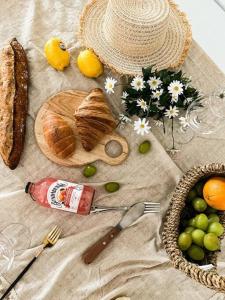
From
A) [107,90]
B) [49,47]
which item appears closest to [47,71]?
[49,47]

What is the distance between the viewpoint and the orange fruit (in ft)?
3.96

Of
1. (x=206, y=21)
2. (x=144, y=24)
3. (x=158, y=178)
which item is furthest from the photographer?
(x=206, y=21)

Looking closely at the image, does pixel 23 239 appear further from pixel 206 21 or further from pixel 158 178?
pixel 206 21

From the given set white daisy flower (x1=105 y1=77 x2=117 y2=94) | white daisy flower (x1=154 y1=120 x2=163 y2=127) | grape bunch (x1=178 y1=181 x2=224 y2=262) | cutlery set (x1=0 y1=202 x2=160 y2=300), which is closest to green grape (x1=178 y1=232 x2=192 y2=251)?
grape bunch (x1=178 y1=181 x2=224 y2=262)

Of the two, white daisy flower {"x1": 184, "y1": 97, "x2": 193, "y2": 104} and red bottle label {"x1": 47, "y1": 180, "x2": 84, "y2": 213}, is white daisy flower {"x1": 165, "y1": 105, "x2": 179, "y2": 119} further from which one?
red bottle label {"x1": 47, "y1": 180, "x2": 84, "y2": 213}

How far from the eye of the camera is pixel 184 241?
4.01 ft

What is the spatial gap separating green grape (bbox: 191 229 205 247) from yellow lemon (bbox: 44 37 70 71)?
60 cm

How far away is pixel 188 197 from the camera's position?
129 centimetres

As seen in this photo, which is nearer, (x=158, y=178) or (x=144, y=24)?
(x=144, y=24)

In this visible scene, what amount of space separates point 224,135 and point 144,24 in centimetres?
41

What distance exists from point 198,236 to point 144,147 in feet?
0.94

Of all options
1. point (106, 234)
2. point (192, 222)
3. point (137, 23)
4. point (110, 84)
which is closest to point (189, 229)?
point (192, 222)

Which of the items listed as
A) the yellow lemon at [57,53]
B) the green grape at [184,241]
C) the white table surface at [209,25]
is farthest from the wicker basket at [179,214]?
the yellow lemon at [57,53]

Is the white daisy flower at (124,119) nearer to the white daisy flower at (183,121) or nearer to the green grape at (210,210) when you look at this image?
the white daisy flower at (183,121)
